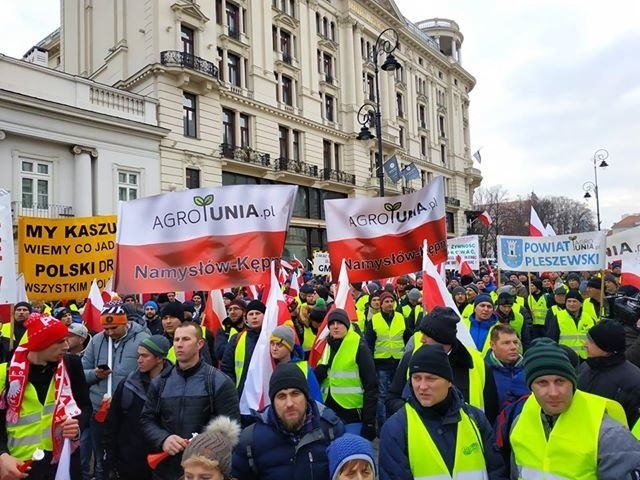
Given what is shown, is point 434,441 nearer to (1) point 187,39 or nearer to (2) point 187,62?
(2) point 187,62

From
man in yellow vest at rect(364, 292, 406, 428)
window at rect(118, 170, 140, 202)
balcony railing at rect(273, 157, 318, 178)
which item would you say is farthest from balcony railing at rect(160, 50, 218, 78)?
A: man in yellow vest at rect(364, 292, 406, 428)

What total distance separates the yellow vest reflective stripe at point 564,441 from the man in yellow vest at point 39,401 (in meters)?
2.75

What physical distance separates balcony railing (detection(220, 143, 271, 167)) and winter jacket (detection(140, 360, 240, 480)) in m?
24.1

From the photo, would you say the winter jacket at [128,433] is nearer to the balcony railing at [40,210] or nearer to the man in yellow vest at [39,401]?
the man in yellow vest at [39,401]

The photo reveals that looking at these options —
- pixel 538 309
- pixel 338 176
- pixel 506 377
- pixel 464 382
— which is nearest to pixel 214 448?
pixel 464 382

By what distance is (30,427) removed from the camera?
3381mm

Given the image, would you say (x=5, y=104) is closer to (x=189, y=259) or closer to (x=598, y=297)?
(x=189, y=259)

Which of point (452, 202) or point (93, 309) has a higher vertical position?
point (452, 202)

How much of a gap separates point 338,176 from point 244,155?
8751 millimetres

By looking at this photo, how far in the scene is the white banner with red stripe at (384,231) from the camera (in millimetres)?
6102

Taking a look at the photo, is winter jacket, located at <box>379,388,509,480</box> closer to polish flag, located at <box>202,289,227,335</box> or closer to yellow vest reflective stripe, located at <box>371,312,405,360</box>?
polish flag, located at <box>202,289,227,335</box>

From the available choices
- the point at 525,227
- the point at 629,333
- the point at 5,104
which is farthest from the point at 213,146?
the point at 525,227

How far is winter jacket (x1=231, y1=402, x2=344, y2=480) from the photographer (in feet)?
8.81

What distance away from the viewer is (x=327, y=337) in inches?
203
